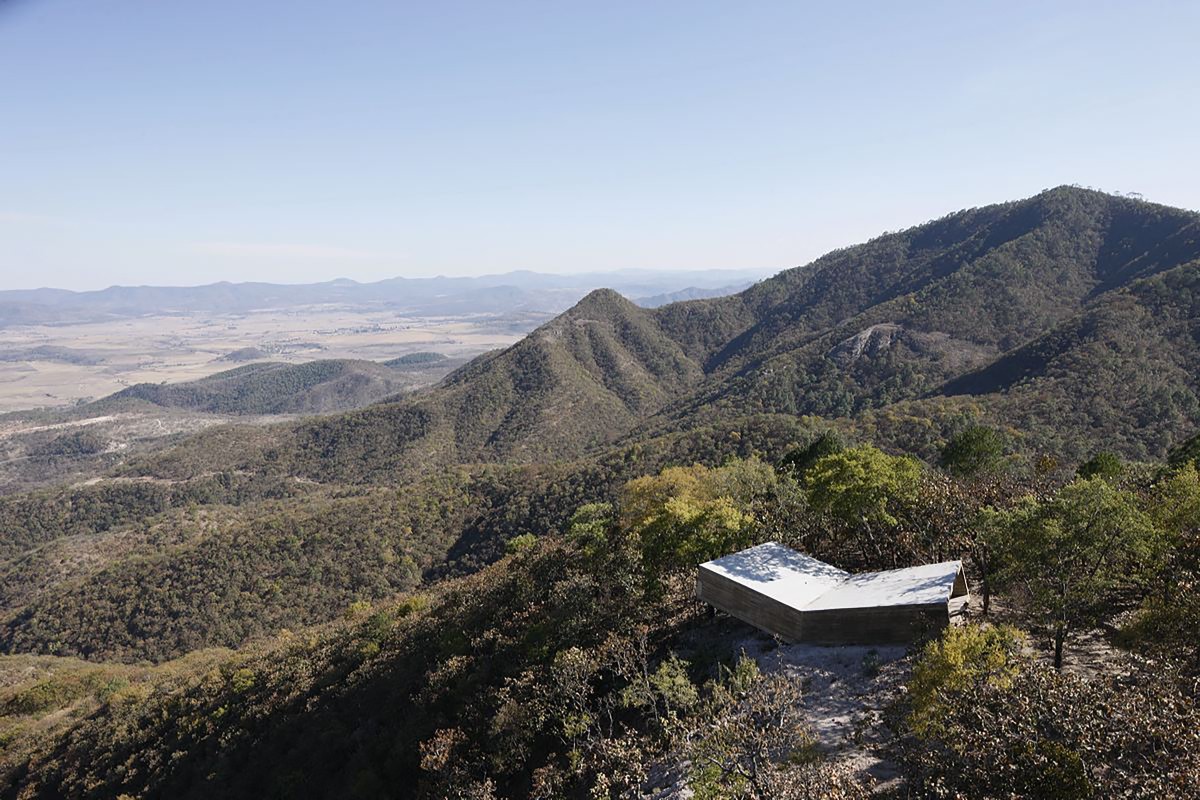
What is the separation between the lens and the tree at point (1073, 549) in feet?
58.0

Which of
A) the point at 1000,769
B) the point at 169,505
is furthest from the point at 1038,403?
the point at 169,505

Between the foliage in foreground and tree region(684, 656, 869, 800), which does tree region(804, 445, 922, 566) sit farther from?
the foliage in foreground

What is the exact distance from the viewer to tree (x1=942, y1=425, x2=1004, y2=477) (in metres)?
36.7

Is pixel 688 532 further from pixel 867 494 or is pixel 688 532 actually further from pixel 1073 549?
pixel 1073 549

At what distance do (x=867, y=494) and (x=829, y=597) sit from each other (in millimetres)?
5729

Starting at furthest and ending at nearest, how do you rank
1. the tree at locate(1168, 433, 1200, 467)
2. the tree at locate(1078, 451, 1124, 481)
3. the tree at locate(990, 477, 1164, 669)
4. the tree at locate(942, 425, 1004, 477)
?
the tree at locate(942, 425, 1004, 477) → the tree at locate(1168, 433, 1200, 467) → the tree at locate(1078, 451, 1124, 481) → the tree at locate(990, 477, 1164, 669)

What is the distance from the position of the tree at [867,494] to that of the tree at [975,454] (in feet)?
31.3

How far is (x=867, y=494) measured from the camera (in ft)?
86.1

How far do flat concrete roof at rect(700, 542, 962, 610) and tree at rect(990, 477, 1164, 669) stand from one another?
2.69 meters

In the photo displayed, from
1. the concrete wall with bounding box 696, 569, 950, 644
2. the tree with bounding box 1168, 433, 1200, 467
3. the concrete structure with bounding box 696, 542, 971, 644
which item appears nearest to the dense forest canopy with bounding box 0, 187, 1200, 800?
the tree with bounding box 1168, 433, 1200, 467

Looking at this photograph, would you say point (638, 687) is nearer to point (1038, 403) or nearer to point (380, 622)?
point (380, 622)

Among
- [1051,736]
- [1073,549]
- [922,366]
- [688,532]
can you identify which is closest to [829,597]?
[688,532]

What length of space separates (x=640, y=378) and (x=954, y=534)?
151589 mm

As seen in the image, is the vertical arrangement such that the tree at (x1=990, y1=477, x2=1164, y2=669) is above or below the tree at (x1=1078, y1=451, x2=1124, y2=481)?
above
